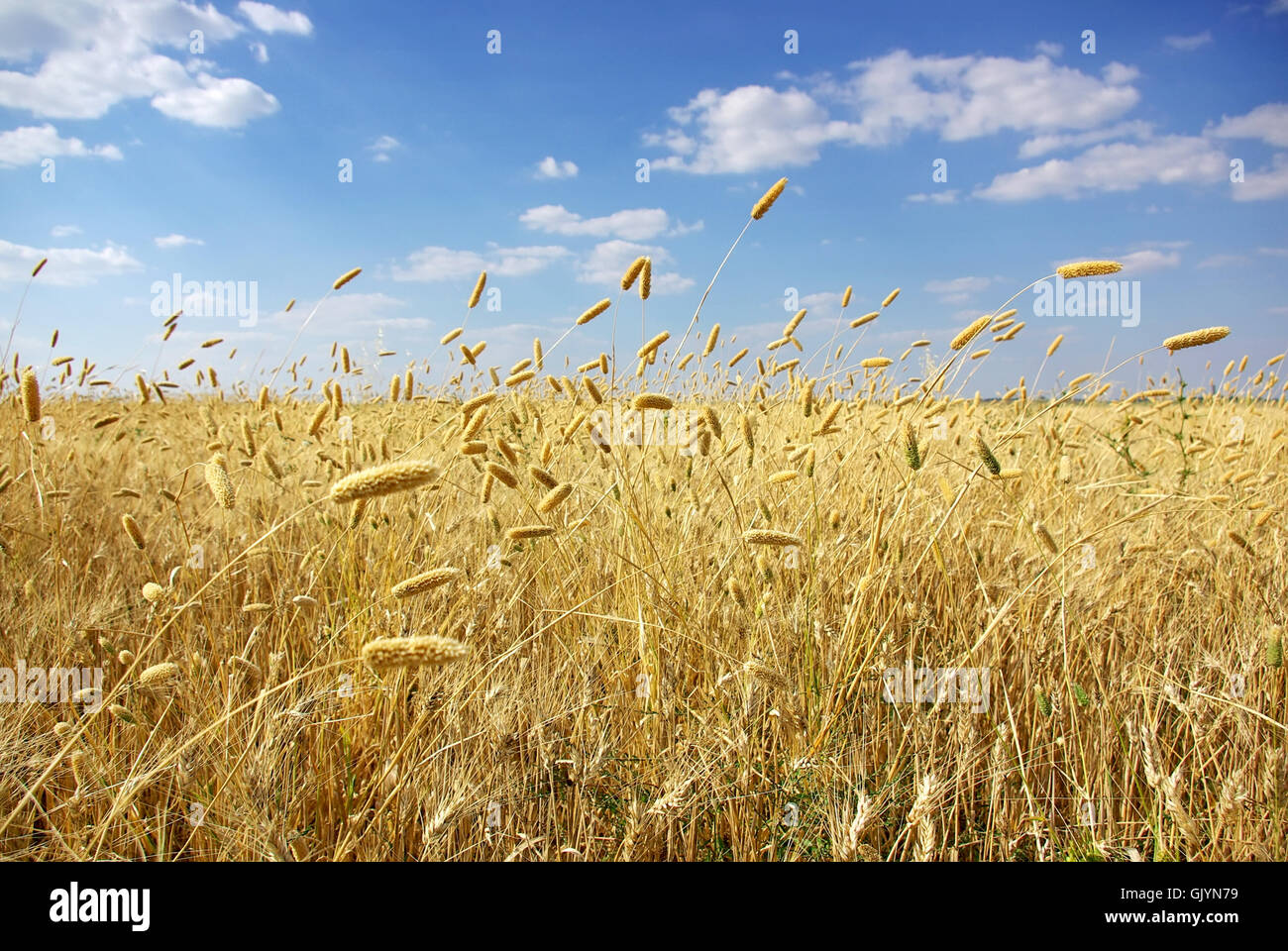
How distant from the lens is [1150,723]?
1.49m

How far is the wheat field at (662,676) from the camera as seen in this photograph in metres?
1.29

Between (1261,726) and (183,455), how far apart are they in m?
5.61

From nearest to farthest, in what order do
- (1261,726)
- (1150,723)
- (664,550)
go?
(1150,723) → (1261,726) → (664,550)

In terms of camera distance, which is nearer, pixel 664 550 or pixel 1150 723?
pixel 1150 723

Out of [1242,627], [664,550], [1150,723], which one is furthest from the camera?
[664,550]

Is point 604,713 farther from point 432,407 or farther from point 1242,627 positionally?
point 432,407

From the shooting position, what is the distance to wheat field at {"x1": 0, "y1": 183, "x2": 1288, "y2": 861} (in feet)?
4.25

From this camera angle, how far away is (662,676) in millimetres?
1638

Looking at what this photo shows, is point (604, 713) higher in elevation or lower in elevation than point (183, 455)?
lower
